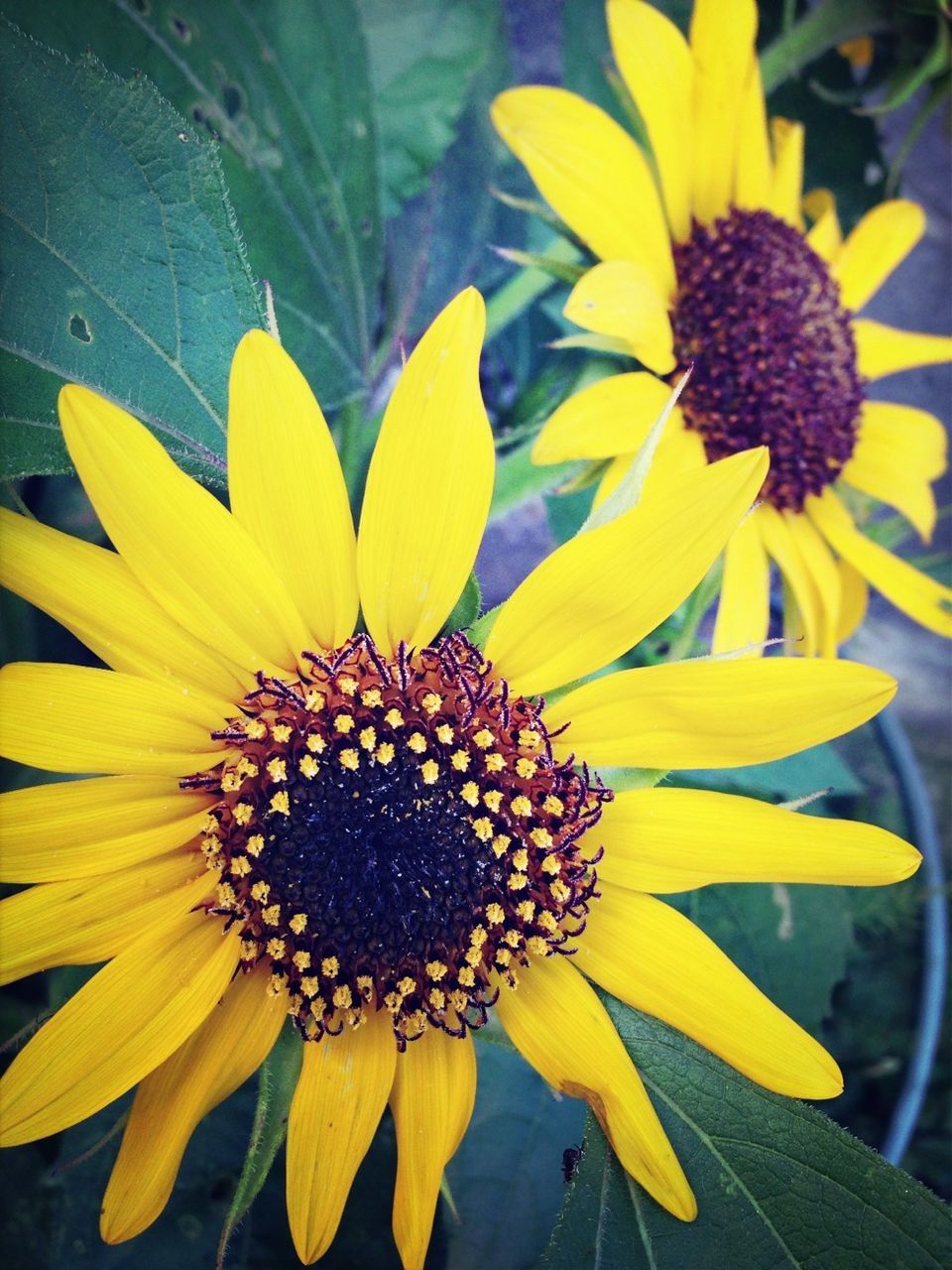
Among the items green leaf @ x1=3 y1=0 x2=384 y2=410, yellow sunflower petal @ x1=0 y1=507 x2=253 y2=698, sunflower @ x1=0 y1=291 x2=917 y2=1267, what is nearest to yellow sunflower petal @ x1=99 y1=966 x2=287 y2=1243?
sunflower @ x1=0 y1=291 x2=917 y2=1267

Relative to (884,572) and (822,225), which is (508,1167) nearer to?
(884,572)

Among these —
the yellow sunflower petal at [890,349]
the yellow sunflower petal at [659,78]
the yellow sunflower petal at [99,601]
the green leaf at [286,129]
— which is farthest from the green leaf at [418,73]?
the yellow sunflower petal at [99,601]

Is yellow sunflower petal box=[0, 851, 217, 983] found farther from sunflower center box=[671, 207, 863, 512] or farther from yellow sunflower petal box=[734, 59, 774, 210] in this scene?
yellow sunflower petal box=[734, 59, 774, 210]

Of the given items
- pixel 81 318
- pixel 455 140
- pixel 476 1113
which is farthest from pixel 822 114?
pixel 476 1113

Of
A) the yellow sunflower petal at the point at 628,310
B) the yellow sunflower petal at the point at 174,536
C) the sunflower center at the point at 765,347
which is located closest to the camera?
the yellow sunflower petal at the point at 174,536

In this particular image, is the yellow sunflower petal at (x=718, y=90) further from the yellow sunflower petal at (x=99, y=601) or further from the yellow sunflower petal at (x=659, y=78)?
the yellow sunflower petal at (x=99, y=601)

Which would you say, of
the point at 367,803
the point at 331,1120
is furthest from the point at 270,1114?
the point at 367,803
